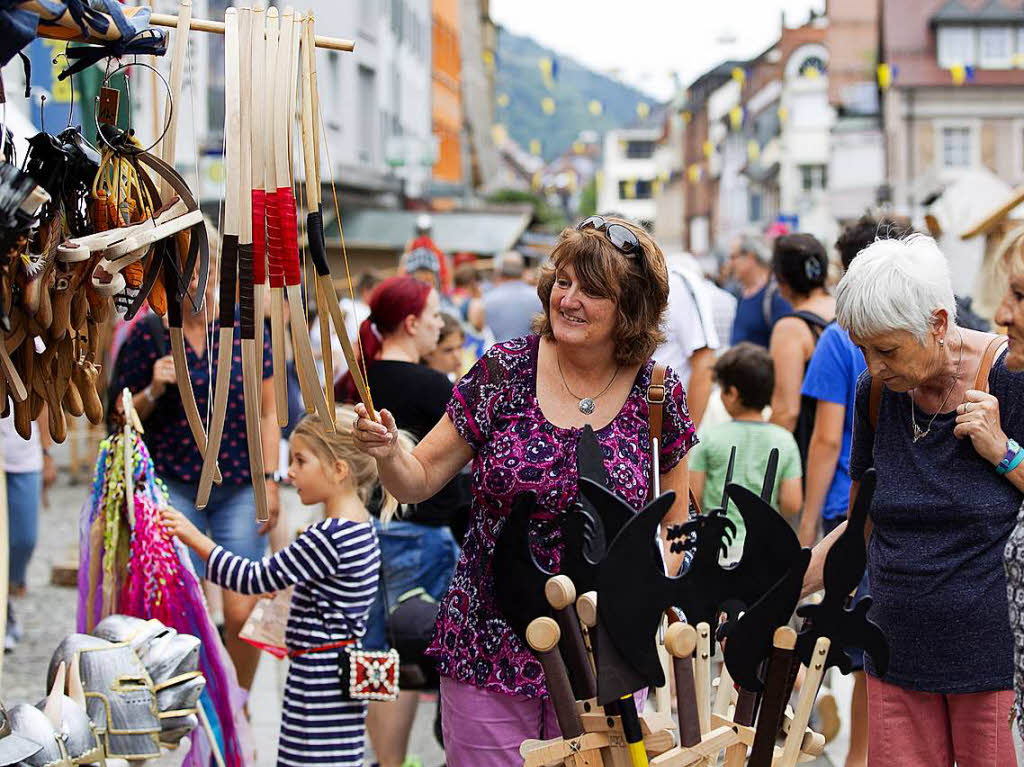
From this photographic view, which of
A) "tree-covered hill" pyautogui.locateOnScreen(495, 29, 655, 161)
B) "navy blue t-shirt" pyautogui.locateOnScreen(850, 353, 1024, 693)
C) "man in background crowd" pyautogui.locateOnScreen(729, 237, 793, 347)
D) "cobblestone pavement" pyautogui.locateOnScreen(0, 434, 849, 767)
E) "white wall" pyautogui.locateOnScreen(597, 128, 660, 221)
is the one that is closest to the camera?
"navy blue t-shirt" pyautogui.locateOnScreen(850, 353, 1024, 693)

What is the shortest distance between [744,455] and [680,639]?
327 centimetres

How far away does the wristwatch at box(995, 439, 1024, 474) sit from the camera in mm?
3164

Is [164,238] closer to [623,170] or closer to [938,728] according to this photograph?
[938,728]

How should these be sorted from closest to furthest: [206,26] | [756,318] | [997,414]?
[206,26] < [997,414] < [756,318]

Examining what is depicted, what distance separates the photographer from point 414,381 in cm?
539

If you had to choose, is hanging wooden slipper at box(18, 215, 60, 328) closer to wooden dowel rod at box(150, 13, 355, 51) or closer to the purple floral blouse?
wooden dowel rod at box(150, 13, 355, 51)

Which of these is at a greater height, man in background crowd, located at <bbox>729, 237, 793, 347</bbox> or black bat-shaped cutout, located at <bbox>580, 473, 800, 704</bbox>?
man in background crowd, located at <bbox>729, 237, 793, 347</bbox>

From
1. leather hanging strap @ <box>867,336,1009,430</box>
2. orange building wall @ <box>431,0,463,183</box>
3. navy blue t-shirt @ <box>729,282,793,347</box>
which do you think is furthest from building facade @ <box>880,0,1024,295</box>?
leather hanging strap @ <box>867,336,1009,430</box>

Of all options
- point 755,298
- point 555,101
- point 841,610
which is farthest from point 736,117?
point 555,101

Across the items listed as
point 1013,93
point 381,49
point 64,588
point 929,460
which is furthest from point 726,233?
point 929,460

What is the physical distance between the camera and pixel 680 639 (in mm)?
2682

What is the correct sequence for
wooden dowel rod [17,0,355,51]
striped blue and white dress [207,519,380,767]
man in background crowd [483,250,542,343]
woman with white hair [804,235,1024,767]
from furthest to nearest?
man in background crowd [483,250,542,343]
striped blue and white dress [207,519,380,767]
woman with white hair [804,235,1024,767]
wooden dowel rod [17,0,355,51]

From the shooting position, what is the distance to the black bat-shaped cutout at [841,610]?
9.07ft

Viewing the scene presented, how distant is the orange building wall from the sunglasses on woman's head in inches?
1492
